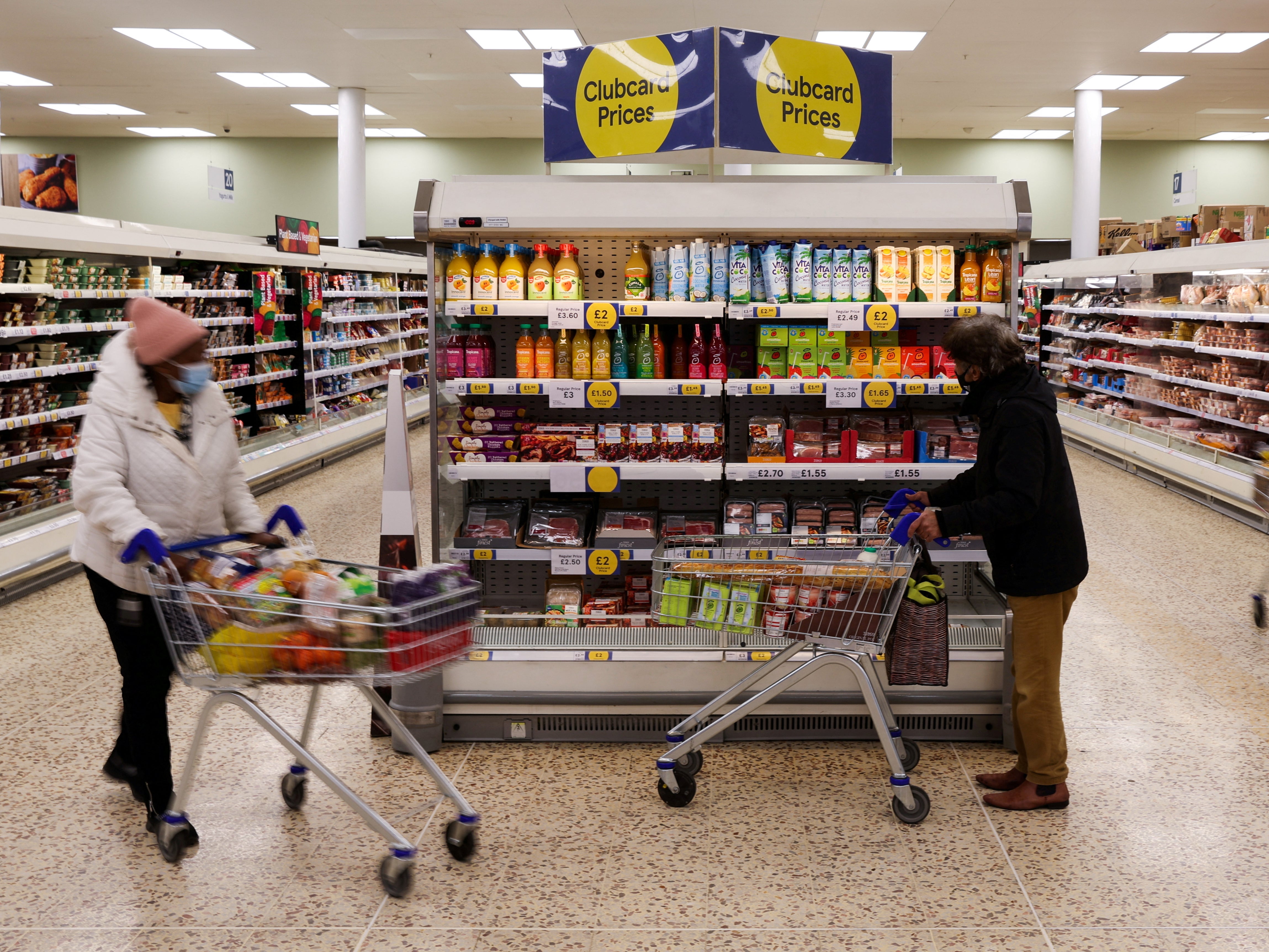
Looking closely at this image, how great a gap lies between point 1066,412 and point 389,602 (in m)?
11.4

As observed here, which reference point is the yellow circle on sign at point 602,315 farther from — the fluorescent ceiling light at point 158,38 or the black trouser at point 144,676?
the fluorescent ceiling light at point 158,38

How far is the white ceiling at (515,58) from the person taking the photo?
1059cm

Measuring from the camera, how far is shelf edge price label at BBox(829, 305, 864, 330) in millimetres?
3963

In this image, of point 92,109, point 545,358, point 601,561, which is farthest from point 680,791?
point 92,109

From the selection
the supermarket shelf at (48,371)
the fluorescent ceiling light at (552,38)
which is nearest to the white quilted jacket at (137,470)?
the supermarket shelf at (48,371)

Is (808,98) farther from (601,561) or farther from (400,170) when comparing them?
(400,170)

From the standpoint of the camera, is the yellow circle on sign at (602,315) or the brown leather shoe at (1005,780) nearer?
the brown leather shoe at (1005,780)

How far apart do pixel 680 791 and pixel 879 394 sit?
1652 mm

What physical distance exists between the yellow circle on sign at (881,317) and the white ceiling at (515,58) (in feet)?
24.8

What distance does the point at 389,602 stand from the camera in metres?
2.68

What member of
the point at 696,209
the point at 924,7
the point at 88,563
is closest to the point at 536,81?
the point at 924,7

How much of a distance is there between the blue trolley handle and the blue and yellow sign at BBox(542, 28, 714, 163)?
166cm

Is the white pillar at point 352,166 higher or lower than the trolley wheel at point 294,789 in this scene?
higher

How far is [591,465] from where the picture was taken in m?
4.06
